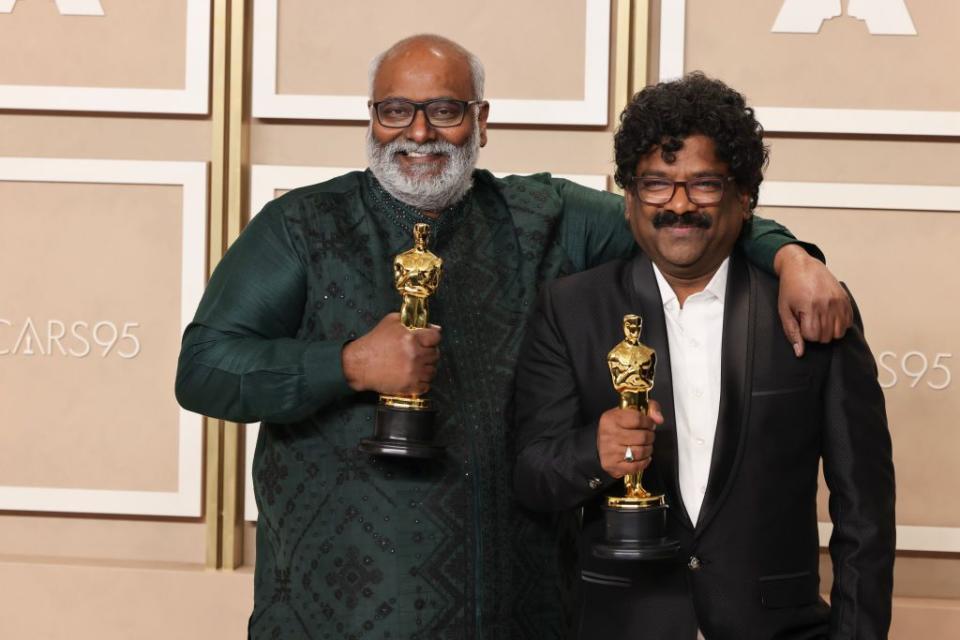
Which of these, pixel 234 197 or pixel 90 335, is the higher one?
pixel 234 197

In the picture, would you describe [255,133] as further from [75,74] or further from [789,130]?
[789,130]

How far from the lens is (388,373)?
2.18 m

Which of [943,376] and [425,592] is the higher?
[943,376]

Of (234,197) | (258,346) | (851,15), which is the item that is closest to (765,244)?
(258,346)

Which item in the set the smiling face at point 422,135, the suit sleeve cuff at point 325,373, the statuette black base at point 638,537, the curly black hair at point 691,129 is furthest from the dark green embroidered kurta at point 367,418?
the statuette black base at point 638,537

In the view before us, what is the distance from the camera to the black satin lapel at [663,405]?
7.00ft

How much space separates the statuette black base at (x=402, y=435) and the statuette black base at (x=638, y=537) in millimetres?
361

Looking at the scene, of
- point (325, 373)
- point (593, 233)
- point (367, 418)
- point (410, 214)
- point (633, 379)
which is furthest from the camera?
point (593, 233)

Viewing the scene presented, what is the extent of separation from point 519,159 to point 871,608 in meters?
1.91

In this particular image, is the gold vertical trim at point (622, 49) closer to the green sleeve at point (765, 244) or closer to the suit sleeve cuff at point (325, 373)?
the green sleeve at point (765, 244)

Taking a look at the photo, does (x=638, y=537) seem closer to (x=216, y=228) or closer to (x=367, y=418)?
(x=367, y=418)

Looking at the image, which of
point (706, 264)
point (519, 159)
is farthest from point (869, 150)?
point (706, 264)

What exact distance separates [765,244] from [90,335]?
2.21 m

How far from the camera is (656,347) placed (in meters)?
2.18
